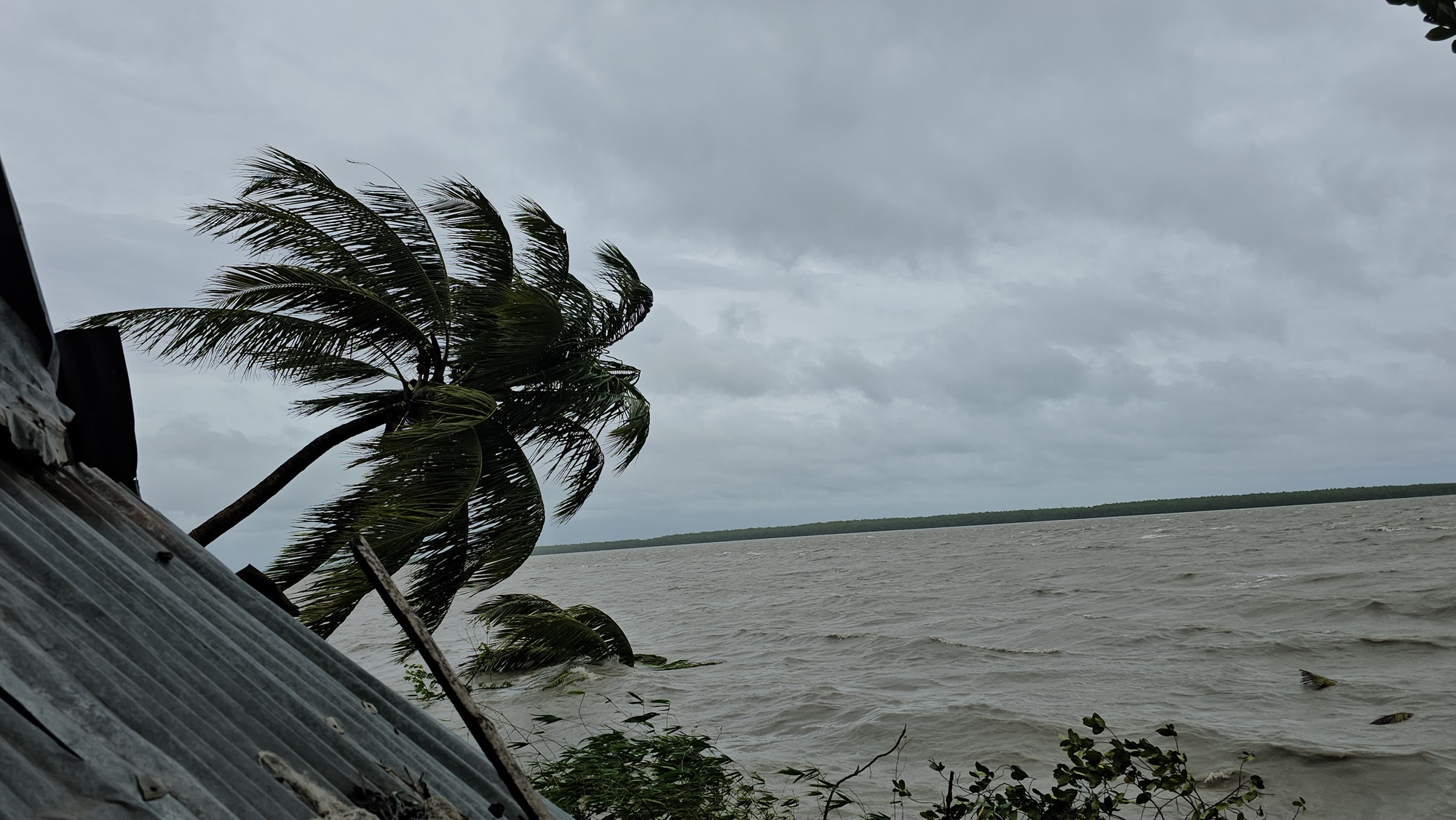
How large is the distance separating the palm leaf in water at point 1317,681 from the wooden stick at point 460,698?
1293 centimetres

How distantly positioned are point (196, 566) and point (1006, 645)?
16.6 metres

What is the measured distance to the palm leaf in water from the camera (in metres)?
12.5

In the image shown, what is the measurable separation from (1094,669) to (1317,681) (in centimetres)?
321

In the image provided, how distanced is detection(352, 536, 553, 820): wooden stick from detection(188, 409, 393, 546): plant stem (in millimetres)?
4758

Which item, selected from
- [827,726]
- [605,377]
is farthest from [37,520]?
[827,726]

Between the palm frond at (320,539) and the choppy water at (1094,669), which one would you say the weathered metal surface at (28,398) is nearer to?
the palm frond at (320,539)

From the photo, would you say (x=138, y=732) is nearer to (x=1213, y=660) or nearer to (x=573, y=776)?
(x=573, y=776)

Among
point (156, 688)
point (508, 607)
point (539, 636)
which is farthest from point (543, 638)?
point (156, 688)

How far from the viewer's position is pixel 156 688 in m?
2.22

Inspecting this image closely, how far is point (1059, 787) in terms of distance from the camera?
17.9ft

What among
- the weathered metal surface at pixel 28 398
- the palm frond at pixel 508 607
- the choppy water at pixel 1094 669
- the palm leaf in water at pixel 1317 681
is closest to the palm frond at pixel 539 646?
the palm frond at pixel 508 607

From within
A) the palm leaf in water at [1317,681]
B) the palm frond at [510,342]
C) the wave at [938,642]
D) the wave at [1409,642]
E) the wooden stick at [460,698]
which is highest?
the palm frond at [510,342]

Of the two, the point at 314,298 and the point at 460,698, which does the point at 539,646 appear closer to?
the point at 314,298

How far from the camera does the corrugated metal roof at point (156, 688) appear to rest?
5.44ft
